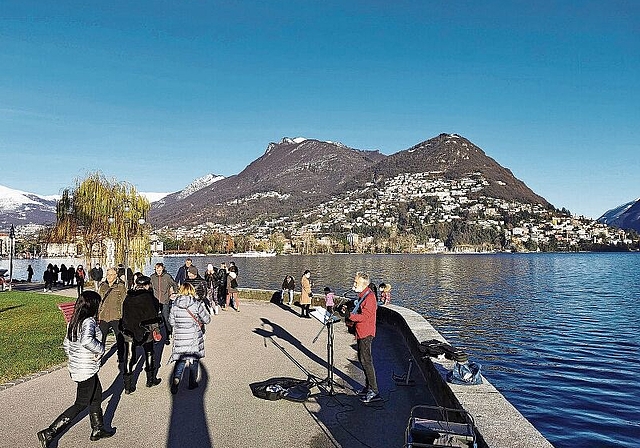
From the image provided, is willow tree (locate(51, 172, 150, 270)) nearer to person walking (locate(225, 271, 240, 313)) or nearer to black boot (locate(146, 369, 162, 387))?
person walking (locate(225, 271, 240, 313))

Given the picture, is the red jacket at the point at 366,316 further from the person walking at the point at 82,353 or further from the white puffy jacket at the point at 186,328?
the person walking at the point at 82,353

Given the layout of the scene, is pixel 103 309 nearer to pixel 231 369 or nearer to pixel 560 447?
pixel 231 369

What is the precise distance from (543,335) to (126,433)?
22.7m

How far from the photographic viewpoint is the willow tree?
32969mm

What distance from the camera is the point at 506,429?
5797 mm

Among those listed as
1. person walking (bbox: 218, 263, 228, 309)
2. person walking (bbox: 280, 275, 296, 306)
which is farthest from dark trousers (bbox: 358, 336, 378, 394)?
person walking (bbox: 218, 263, 228, 309)

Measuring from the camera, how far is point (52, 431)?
247 inches

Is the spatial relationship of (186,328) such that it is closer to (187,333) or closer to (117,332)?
(187,333)

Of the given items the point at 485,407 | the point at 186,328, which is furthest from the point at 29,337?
the point at 485,407

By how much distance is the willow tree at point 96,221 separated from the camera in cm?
3297

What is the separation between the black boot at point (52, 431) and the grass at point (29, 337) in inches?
146

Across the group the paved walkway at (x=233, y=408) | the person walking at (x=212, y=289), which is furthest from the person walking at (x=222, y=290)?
the paved walkway at (x=233, y=408)

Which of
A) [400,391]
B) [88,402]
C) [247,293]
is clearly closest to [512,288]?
[247,293]

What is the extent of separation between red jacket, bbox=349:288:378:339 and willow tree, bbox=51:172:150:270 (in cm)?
2662
